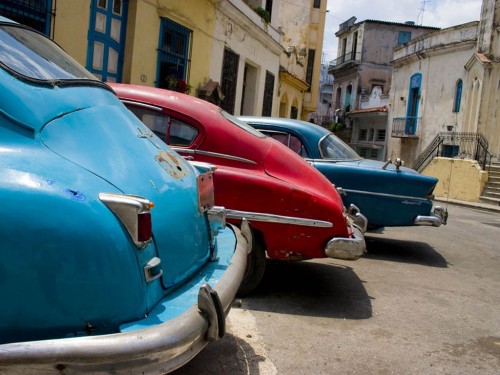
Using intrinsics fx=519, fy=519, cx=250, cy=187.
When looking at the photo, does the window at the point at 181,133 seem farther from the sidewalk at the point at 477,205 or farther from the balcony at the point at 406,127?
the balcony at the point at 406,127

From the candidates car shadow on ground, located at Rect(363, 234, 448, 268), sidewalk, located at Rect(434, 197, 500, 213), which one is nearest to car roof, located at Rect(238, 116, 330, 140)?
car shadow on ground, located at Rect(363, 234, 448, 268)

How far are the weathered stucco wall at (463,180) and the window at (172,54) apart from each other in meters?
11.6

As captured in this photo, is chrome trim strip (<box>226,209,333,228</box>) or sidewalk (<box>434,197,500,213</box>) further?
sidewalk (<box>434,197,500,213</box>)

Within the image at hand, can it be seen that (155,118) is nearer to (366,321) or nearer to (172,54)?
(366,321)

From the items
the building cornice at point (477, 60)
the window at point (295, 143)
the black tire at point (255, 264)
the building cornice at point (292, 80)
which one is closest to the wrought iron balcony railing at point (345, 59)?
the building cornice at point (292, 80)

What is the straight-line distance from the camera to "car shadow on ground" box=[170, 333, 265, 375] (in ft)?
9.96

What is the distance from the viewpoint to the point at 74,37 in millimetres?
8938

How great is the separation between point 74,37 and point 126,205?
7.85 metres

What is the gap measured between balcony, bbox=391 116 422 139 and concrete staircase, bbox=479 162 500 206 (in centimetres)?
819

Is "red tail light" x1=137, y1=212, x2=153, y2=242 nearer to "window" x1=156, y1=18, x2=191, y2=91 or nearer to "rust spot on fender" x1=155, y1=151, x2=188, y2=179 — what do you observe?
"rust spot on fender" x1=155, y1=151, x2=188, y2=179

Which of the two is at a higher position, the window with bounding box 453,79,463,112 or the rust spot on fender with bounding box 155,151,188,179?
the window with bounding box 453,79,463,112

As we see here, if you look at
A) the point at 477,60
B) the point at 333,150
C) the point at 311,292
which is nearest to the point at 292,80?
the point at 477,60

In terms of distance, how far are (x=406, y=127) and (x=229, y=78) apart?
1738 cm

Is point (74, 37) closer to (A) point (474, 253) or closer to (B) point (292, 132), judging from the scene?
(B) point (292, 132)
